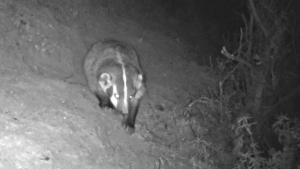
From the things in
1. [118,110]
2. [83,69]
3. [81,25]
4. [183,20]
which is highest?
[183,20]

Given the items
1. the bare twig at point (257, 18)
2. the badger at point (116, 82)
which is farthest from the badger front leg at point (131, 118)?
the bare twig at point (257, 18)

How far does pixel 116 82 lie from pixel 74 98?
0.54 m

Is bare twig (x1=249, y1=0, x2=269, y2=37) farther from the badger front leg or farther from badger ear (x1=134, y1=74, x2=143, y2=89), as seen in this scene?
the badger front leg

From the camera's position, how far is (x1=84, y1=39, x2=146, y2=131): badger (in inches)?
170

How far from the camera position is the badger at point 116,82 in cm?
432

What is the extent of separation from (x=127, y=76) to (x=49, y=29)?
176 centimetres

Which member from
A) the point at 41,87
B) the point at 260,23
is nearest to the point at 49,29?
the point at 41,87

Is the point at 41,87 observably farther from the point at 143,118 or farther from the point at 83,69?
the point at 143,118

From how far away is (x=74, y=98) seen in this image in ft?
14.4

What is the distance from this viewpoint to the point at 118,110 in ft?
14.4

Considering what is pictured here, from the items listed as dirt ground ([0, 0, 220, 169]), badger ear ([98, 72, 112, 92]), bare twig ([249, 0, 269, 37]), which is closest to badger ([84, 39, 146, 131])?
badger ear ([98, 72, 112, 92])

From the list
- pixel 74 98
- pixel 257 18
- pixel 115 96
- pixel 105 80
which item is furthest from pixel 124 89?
pixel 257 18

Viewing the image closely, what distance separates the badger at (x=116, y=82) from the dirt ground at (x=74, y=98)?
14 cm

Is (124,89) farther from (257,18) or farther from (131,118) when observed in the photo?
(257,18)
